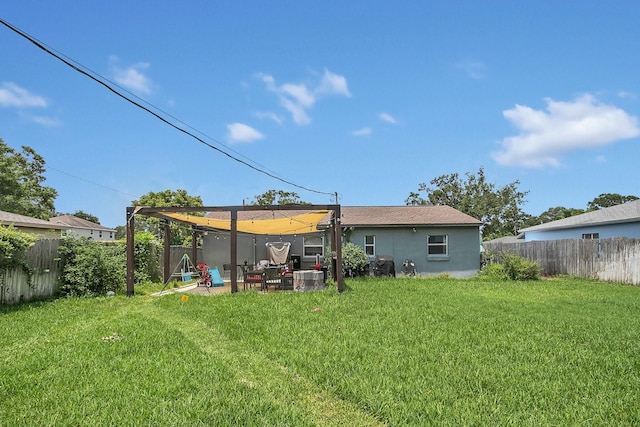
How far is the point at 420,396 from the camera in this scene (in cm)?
390

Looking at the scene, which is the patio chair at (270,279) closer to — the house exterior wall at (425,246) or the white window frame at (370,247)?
the house exterior wall at (425,246)

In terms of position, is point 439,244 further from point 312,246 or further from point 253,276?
point 253,276

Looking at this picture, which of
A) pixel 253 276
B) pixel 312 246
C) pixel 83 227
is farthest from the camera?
pixel 83 227

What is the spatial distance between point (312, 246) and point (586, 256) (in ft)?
35.8

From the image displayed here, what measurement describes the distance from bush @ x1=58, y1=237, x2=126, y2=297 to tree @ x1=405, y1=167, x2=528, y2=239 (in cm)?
3481

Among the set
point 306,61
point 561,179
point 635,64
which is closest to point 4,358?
point 306,61

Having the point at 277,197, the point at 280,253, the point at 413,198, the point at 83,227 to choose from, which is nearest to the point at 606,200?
the point at 413,198

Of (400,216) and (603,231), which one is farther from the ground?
(400,216)

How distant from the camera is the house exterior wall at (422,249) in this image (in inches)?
682

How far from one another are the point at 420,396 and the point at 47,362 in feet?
14.6

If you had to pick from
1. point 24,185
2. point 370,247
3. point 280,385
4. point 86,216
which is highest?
point 86,216

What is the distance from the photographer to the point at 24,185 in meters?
28.2

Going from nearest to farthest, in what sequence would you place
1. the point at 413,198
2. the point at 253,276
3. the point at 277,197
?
the point at 253,276
the point at 277,197
the point at 413,198

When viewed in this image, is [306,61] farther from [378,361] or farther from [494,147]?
[494,147]
